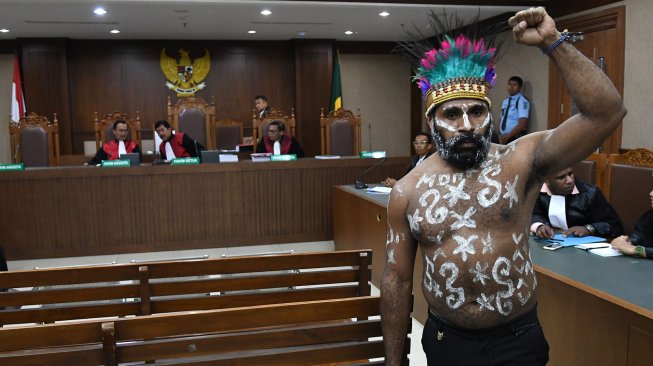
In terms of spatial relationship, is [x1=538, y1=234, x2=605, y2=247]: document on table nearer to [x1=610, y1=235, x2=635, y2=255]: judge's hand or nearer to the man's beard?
[x1=610, y1=235, x2=635, y2=255]: judge's hand

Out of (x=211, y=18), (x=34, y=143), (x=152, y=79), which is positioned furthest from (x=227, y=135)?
(x=152, y=79)

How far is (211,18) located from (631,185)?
18.2 feet

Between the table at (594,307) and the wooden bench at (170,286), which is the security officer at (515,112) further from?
the wooden bench at (170,286)

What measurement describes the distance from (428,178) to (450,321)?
1.13ft

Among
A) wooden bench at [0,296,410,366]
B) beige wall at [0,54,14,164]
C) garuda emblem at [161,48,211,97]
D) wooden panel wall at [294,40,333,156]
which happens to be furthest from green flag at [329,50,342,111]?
wooden bench at [0,296,410,366]

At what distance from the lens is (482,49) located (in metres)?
1.38

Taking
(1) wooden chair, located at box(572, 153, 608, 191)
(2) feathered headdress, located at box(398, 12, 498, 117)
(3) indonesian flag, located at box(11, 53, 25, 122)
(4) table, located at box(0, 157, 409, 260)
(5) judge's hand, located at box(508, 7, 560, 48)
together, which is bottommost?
(4) table, located at box(0, 157, 409, 260)

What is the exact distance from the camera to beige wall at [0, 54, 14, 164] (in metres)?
9.13

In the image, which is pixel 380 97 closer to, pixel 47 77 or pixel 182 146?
pixel 182 146

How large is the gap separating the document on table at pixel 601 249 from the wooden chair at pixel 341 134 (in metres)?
4.08

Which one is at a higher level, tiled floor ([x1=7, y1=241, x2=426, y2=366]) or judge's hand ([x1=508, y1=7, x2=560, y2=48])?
judge's hand ([x1=508, y1=7, x2=560, y2=48])

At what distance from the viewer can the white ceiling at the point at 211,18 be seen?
6141 mm

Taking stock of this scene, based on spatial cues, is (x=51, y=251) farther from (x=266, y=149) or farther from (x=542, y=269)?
(x=542, y=269)

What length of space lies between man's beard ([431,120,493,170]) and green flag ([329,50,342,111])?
26.5 ft
